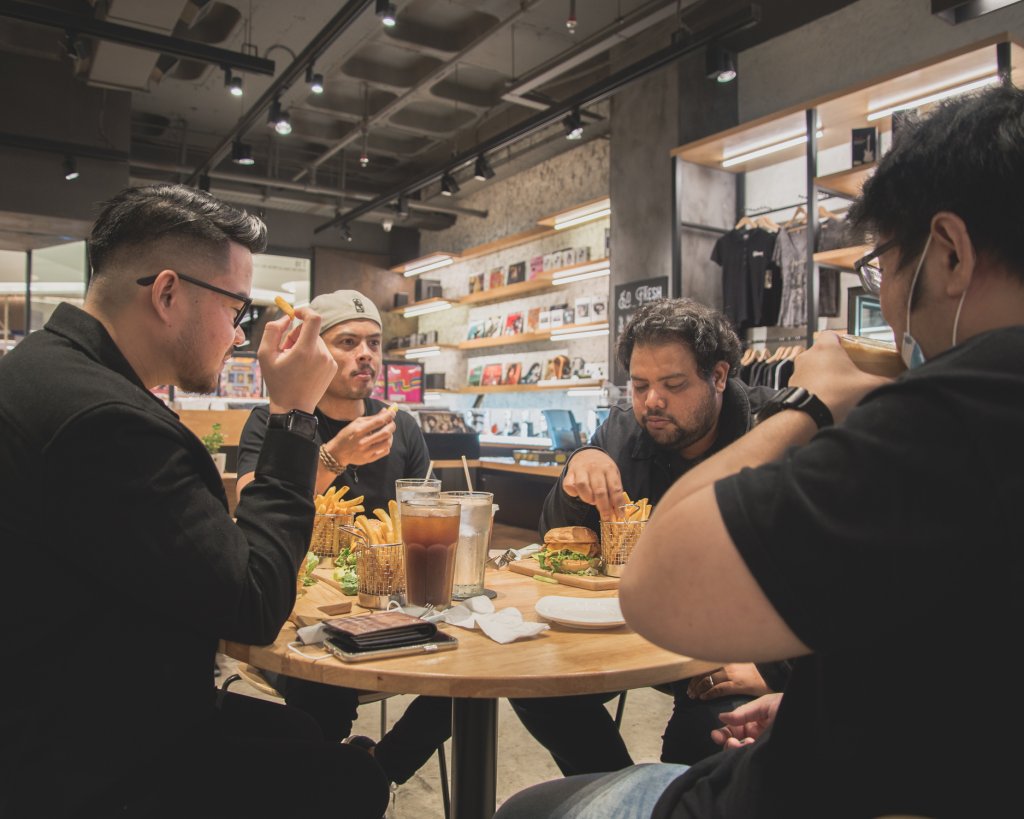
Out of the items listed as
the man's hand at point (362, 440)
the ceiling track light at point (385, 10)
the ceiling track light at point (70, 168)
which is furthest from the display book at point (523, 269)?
the man's hand at point (362, 440)

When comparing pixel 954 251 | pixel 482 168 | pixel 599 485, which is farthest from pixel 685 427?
pixel 482 168

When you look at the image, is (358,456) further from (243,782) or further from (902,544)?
(902,544)

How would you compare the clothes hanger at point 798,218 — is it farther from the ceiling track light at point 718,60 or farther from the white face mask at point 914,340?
the white face mask at point 914,340

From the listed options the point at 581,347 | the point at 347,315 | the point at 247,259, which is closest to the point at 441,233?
the point at 581,347

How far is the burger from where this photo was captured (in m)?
1.92

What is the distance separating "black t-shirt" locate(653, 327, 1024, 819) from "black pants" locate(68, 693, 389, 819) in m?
0.94

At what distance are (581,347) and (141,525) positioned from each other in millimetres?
8209

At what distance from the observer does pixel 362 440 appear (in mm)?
2215

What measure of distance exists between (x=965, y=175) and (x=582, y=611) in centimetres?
105

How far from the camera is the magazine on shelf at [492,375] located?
10.3 meters

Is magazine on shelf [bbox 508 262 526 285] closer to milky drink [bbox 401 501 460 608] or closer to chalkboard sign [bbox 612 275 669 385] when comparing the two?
chalkboard sign [bbox 612 275 669 385]

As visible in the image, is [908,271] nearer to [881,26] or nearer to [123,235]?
[123,235]

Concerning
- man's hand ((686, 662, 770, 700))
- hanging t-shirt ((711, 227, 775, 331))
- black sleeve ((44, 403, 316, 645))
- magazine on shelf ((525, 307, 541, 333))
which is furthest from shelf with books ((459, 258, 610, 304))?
black sleeve ((44, 403, 316, 645))

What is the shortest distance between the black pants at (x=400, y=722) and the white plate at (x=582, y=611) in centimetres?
79
